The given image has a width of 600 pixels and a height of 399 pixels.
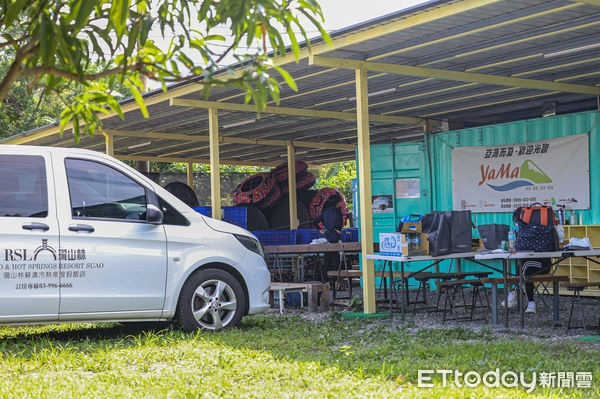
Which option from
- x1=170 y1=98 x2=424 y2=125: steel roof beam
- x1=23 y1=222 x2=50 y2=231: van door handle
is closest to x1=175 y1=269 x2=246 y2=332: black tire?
x1=23 y1=222 x2=50 y2=231: van door handle

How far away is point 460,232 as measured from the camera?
9.66m

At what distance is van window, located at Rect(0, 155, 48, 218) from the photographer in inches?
279

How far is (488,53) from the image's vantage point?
9.79m

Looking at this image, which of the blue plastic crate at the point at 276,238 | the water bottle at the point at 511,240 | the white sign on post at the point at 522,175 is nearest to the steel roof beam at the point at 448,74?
the white sign on post at the point at 522,175

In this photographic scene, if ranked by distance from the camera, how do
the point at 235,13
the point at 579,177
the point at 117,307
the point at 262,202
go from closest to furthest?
1. the point at 235,13
2. the point at 117,307
3. the point at 579,177
4. the point at 262,202

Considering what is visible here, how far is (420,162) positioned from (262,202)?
475 centimetres

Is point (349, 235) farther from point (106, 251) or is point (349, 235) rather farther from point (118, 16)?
point (118, 16)

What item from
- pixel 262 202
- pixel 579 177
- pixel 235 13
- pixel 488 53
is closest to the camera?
pixel 235 13

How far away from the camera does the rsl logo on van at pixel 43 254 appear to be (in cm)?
690

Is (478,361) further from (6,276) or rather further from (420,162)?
(420,162)

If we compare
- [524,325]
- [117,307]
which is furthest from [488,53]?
[117,307]

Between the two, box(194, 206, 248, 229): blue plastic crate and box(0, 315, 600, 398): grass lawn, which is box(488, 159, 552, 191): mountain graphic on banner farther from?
box(0, 315, 600, 398): grass lawn

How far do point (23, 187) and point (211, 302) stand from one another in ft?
7.15

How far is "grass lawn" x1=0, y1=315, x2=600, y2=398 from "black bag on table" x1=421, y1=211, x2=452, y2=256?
1.38 meters
